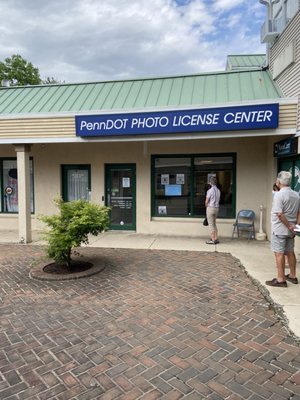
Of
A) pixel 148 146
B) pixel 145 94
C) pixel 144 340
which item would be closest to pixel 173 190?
pixel 148 146

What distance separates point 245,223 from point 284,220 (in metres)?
4.32

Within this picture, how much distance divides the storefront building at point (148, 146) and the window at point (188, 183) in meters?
0.03

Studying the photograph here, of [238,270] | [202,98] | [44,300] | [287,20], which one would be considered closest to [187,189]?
[202,98]

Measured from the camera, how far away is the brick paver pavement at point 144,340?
2938mm

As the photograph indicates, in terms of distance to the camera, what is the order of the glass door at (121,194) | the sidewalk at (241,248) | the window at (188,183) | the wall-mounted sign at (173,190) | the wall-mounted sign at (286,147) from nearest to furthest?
the sidewalk at (241,248), the wall-mounted sign at (286,147), the window at (188,183), the wall-mounted sign at (173,190), the glass door at (121,194)

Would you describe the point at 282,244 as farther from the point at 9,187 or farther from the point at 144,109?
the point at 9,187

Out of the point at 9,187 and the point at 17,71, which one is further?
the point at 17,71

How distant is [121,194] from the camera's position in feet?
34.6

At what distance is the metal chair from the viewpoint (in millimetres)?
9266

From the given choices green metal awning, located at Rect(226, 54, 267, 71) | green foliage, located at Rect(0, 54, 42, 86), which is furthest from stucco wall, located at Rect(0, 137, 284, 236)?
green foliage, located at Rect(0, 54, 42, 86)

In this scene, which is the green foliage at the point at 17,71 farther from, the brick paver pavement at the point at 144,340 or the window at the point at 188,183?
the brick paver pavement at the point at 144,340

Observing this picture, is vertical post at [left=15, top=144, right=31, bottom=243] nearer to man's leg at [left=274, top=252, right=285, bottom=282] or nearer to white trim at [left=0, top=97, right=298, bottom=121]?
white trim at [left=0, top=97, right=298, bottom=121]

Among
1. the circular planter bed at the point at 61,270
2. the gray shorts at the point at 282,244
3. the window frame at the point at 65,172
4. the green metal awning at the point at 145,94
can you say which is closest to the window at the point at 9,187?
the window frame at the point at 65,172

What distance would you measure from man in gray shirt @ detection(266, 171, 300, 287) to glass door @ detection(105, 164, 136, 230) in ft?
18.7
